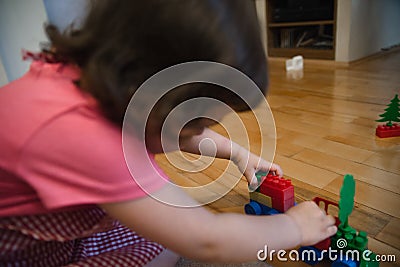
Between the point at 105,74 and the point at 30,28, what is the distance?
1515 millimetres

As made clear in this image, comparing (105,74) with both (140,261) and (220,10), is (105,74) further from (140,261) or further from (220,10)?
(140,261)

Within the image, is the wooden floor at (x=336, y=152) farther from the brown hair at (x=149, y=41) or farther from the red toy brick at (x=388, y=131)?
the brown hair at (x=149, y=41)

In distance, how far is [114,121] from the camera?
0.34 m

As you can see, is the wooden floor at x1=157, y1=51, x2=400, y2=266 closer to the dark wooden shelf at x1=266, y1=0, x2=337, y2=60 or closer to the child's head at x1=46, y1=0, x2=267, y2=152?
the child's head at x1=46, y1=0, x2=267, y2=152

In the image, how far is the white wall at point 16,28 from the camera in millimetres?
1578

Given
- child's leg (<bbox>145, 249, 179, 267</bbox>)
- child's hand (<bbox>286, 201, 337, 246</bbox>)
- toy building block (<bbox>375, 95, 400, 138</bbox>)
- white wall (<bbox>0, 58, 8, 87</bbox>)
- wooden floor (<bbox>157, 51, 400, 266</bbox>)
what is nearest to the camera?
child's hand (<bbox>286, 201, 337, 246</bbox>)

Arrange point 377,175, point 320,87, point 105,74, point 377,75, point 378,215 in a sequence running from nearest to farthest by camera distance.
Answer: point 105,74 → point 378,215 → point 377,175 → point 320,87 → point 377,75

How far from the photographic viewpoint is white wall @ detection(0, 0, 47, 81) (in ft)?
5.18

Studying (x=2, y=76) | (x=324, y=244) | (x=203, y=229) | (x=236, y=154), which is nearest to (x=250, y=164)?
(x=236, y=154)

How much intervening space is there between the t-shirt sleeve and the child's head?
0.11ft

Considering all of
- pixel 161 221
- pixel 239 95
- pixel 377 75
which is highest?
pixel 239 95

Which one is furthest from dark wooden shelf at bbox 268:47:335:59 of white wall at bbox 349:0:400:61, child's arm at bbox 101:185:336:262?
child's arm at bbox 101:185:336:262

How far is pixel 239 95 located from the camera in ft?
1.22

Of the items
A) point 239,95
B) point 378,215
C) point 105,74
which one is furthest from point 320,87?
point 105,74
